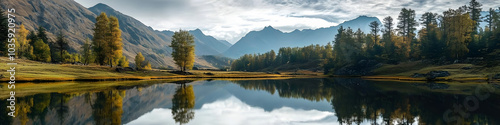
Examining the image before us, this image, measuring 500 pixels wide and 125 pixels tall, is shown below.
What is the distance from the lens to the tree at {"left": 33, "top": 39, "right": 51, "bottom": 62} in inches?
3460

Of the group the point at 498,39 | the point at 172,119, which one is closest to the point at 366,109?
the point at 172,119

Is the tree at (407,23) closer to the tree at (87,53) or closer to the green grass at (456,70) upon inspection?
the green grass at (456,70)

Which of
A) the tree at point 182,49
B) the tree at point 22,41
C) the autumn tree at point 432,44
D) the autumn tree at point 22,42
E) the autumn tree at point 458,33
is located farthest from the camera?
the tree at point 22,41

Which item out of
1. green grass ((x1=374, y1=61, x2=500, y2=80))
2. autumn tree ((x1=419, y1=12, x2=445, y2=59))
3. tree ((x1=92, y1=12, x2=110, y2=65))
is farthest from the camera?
autumn tree ((x1=419, y1=12, x2=445, y2=59))

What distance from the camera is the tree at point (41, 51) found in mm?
87875

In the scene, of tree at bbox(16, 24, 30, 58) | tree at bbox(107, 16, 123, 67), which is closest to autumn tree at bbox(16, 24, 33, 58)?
tree at bbox(16, 24, 30, 58)

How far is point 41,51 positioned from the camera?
89.3 m

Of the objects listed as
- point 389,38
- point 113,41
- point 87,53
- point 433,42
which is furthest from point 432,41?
point 87,53

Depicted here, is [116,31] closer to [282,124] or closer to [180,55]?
[180,55]

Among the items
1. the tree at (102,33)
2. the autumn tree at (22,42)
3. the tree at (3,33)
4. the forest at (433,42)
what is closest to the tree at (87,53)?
the autumn tree at (22,42)

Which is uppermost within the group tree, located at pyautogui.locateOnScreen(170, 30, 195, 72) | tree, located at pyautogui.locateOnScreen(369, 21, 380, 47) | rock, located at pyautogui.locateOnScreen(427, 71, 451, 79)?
tree, located at pyautogui.locateOnScreen(369, 21, 380, 47)

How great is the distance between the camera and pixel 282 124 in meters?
15.3

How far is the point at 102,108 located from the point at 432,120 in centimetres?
2151

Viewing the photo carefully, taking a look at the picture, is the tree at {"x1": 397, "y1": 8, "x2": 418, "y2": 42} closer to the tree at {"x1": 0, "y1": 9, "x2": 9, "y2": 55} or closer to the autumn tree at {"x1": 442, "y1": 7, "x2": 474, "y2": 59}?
the autumn tree at {"x1": 442, "y1": 7, "x2": 474, "y2": 59}
